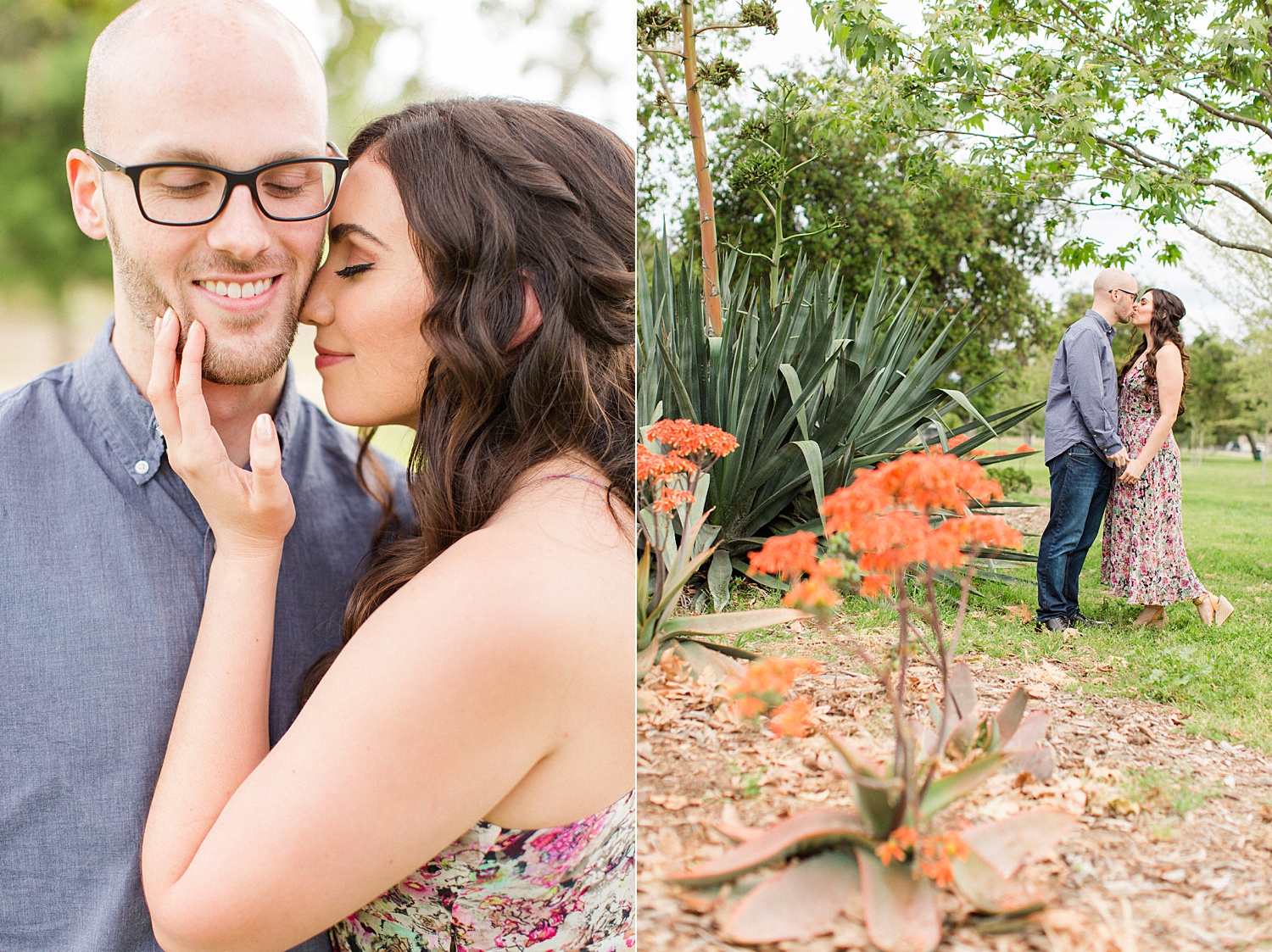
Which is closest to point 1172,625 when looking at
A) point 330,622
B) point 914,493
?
point 914,493

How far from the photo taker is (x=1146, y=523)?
1.24 meters

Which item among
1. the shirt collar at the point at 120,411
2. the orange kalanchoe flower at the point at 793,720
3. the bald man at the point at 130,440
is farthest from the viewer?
the shirt collar at the point at 120,411

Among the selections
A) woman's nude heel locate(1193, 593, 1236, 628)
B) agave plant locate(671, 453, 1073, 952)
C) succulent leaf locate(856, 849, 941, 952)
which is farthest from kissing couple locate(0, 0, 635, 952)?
woman's nude heel locate(1193, 593, 1236, 628)

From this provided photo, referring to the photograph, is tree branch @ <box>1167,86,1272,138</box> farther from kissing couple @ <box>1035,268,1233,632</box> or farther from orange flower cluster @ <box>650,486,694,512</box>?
orange flower cluster @ <box>650,486,694,512</box>

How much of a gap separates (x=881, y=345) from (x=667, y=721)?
761 millimetres

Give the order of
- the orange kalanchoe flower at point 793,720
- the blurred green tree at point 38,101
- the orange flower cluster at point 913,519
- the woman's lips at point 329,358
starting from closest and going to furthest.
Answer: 1. the orange flower cluster at point 913,519
2. the orange kalanchoe flower at point 793,720
3. the woman's lips at point 329,358
4. the blurred green tree at point 38,101

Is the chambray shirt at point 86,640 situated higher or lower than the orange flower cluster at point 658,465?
lower

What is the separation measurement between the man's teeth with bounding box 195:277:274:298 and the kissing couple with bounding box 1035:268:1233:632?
4.34 ft

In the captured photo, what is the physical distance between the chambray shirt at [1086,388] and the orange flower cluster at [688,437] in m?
0.53

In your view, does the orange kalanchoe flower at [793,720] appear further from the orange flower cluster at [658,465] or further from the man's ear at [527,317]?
the man's ear at [527,317]

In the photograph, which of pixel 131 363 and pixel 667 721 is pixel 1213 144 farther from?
pixel 131 363

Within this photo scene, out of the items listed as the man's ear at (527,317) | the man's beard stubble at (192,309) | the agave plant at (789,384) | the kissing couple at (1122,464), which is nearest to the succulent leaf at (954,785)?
the kissing couple at (1122,464)

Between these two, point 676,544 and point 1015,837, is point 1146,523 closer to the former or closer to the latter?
point 1015,837

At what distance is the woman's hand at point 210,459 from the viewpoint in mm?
1262
